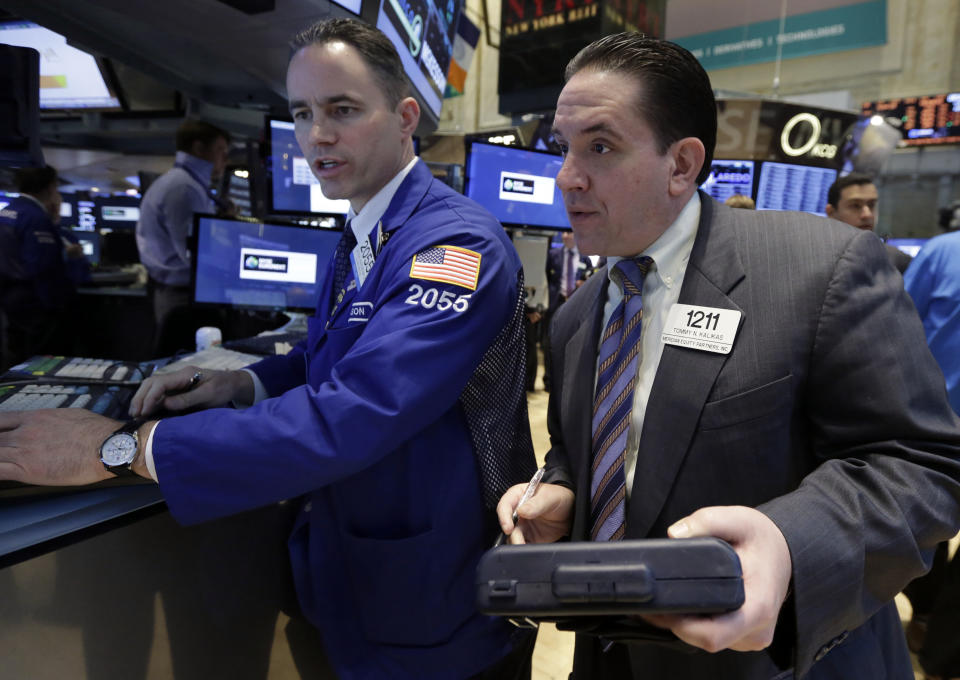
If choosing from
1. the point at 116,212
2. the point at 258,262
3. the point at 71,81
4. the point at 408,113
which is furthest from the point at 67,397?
the point at 116,212

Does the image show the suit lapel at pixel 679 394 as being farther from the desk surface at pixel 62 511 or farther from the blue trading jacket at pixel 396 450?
the desk surface at pixel 62 511

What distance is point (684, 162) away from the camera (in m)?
0.81

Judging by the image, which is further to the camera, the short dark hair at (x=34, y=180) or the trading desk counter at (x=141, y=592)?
the short dark hair at (x=34, y=180)

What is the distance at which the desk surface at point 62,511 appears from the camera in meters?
0.83

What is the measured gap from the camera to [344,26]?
1.13 metres

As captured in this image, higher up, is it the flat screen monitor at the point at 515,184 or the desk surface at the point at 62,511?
the flat screen monitor at the point at 515,184

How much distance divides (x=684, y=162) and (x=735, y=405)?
347mm

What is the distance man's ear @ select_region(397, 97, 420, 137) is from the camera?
123 centimetres

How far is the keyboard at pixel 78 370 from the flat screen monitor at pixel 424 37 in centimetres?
160

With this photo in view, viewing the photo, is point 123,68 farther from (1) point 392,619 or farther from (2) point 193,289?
(1) point 392,619

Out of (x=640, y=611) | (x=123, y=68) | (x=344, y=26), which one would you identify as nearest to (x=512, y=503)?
(x=640, y=611)

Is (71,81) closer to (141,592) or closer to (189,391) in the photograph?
(189,391)

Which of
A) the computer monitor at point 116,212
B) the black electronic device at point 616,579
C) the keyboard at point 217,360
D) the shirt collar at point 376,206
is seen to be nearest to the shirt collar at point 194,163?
the keyboard at point 217,360

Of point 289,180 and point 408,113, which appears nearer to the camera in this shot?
point 408,113
